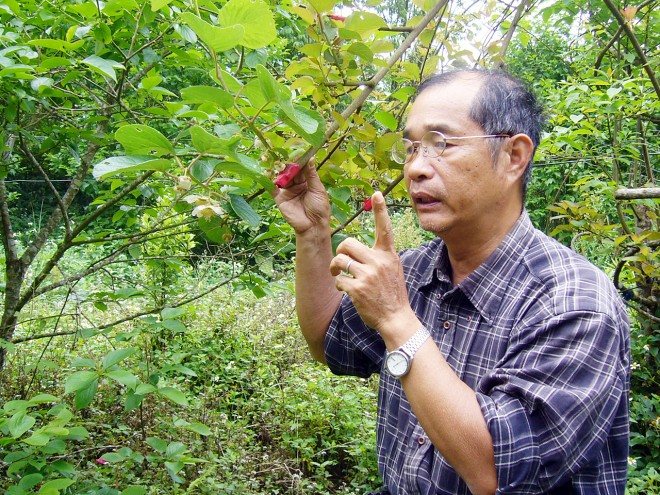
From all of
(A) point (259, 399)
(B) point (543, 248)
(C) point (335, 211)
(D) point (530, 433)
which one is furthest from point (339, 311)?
(A) point (259, 399)

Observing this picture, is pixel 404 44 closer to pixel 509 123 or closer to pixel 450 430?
pixel 509 123

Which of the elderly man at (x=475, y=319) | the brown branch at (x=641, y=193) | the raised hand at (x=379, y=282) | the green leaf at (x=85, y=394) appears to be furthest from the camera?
the brown branch at (x=641, y=193)

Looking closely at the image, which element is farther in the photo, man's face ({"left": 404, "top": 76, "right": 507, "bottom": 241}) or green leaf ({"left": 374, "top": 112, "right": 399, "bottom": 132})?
green leaf ({"left": 374, "top": 112, "right": 399, "bottom": 132})

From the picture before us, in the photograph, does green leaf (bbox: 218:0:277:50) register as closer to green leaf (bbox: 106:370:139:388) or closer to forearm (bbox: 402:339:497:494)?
forearm (bbox: 402:339:497:494)

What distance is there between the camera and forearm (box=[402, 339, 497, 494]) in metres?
1.01

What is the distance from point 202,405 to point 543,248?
8.70 feet

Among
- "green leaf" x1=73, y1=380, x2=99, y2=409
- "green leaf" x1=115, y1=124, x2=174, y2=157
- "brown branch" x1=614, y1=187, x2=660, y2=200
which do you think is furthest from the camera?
"brown branch" x1=614, y1=187, x2=660, y2=200

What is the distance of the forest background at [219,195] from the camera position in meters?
1.23

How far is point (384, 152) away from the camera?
146 centimetres

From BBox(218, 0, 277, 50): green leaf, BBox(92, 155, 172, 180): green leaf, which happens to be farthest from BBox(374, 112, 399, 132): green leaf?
BBox(92, 155, 172, 180): green leaf

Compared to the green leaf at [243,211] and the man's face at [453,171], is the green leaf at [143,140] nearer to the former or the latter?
the green leaf at [243,211]

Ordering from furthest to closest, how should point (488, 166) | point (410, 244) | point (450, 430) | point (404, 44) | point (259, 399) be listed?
1. point (410, 244)
2. point (259, 399)
3. point (404, 44)
4. point (488, 166)
5. point (450, 430)

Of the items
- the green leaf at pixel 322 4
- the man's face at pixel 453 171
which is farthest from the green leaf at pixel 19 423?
the green leaf at pixel 322 4

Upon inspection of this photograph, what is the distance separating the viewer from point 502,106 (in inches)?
51.1
